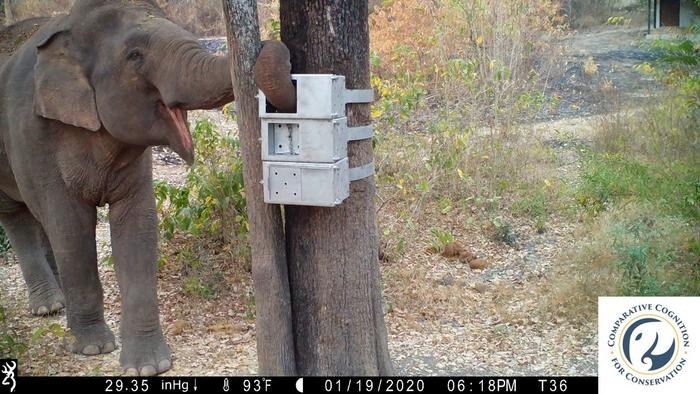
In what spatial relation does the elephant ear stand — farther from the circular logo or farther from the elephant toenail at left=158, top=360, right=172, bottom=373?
the circular logo

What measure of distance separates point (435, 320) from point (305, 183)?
2714 millimetres

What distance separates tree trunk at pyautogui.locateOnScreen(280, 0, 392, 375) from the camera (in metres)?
4.35

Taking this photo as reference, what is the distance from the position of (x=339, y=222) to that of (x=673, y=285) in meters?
2.93

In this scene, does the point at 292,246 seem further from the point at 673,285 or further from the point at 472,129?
the point at 472,129

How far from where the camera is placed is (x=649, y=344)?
462cm

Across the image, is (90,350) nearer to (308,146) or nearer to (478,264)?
(308,146)

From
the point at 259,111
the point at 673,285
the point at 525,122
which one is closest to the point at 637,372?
the point at 673,285

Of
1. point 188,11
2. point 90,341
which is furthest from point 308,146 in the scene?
point 188,11

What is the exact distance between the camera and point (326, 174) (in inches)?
161

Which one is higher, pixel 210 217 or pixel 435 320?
pixel 210 217

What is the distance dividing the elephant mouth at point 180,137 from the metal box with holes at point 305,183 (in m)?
1.19

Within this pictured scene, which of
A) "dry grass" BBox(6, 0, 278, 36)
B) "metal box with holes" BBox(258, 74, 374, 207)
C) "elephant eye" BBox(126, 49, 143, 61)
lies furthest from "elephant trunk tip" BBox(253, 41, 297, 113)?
"dry grass" BBox(6, 0, 278, 36)

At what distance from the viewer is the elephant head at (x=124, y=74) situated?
5031 millimetres

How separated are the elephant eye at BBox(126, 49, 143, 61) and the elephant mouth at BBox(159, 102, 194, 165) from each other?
382 mm
